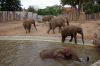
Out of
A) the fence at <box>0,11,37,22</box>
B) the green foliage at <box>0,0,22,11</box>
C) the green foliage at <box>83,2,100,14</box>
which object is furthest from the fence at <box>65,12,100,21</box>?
the green foliage at <box>0,0,22,11</box>

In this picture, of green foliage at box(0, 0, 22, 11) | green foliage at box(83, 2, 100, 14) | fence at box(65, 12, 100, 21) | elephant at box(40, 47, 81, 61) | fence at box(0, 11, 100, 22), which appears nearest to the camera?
elephant at box(40, 47, 81, 61)

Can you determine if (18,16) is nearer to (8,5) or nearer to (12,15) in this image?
(12,15)

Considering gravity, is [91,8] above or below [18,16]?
above

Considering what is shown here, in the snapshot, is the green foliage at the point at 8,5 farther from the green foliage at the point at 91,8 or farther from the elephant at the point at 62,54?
the elephant at the point at 62,54

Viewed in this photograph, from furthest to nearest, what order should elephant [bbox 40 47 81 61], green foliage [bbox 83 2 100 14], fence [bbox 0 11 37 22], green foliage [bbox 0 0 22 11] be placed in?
green foliage [bbox 83 2 100 14]
green foliage [bbox 0 0 22 11]
fence [bbox 0 11 37 22]
elephant [bbox 40 47 81 61]

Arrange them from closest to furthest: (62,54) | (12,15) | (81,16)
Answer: (62,54) < (12,15) < (81,16)

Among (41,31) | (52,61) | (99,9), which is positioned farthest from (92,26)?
(99,9)

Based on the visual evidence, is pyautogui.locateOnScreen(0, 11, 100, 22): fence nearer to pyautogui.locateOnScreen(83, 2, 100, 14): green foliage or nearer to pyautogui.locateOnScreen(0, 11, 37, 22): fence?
pyautogui.locateOnScreen(0, 11, 37, 22): fence

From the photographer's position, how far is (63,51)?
56.5 ft

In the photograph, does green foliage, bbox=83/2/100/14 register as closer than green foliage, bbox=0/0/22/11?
No

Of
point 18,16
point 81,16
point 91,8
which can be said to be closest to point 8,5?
point 18,16

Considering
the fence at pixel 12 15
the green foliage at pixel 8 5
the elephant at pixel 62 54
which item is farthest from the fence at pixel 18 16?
the elephant at pixel 62 54

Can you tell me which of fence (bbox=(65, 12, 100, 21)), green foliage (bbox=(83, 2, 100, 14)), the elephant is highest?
green foliage (bbox=(83, 2, 100, 14))

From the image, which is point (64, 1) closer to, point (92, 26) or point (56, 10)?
point (56, 10)
